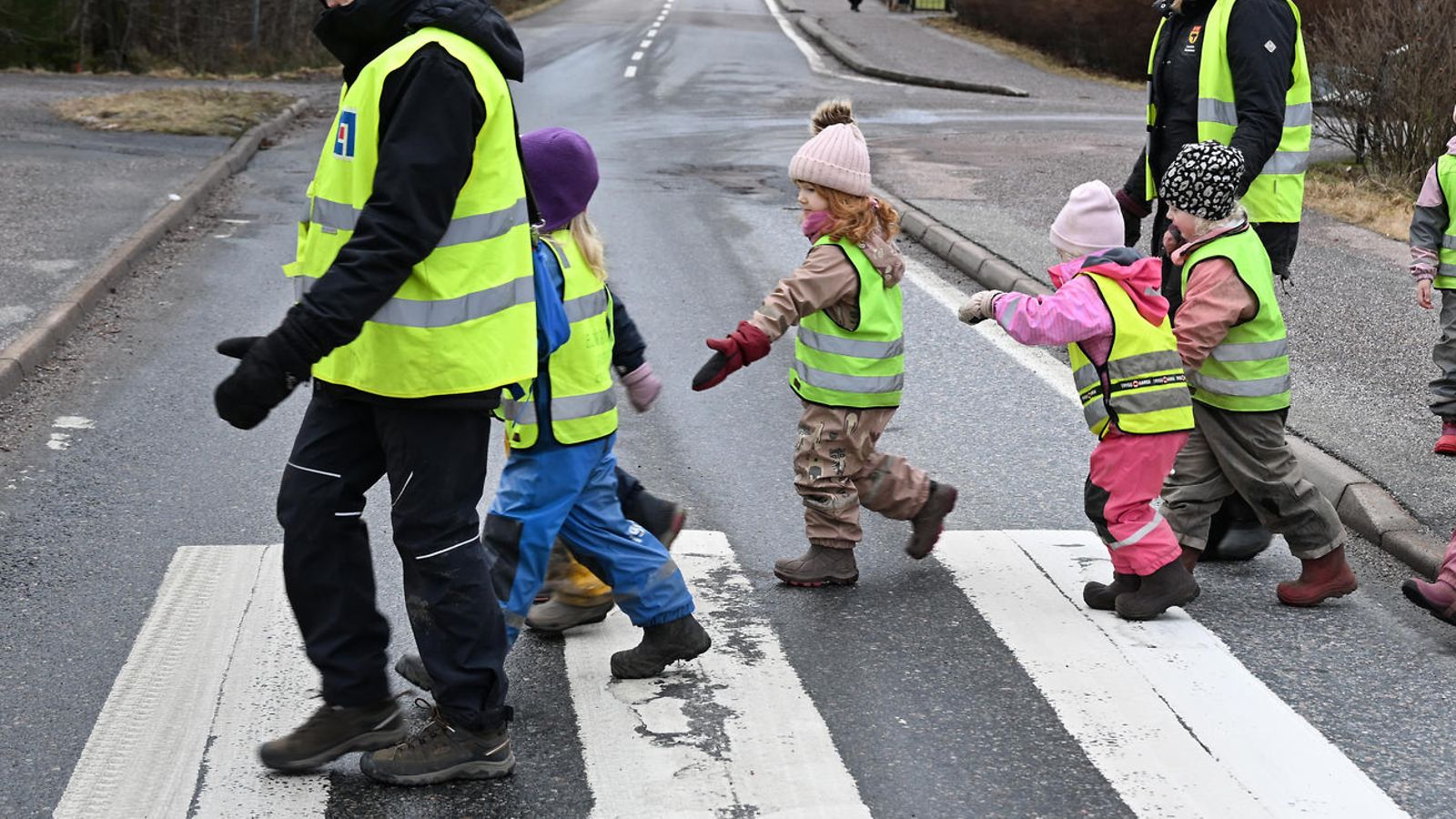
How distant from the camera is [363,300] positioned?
3.34m

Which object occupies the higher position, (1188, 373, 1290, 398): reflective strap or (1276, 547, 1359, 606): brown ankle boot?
(1188, 373, 1290, 398): reflective strap

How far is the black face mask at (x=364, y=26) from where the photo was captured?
3.41m

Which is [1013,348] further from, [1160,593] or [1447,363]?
[1160,593]

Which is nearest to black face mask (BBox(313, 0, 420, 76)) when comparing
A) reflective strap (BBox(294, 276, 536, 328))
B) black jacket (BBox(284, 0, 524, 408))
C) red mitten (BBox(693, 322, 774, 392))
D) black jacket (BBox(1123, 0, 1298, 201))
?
black jacket (BBox(284, 0, 524, 408))

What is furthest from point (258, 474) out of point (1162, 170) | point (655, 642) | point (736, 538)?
point (1162, 170)

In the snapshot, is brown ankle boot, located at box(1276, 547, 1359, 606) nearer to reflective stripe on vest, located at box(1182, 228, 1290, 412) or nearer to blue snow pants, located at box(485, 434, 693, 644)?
reflective stripe on vest, located at box(1182, 228, 1290, 412)

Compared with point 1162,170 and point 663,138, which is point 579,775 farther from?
point 663,138

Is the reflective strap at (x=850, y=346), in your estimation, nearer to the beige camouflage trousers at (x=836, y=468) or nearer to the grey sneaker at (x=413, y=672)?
the beige camouflage trousers at (x=836, y=468)

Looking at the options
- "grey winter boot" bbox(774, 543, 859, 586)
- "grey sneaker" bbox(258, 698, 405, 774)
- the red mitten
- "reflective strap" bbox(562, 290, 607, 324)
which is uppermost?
"reflective strap" bbox(562, 290, 607, 324)

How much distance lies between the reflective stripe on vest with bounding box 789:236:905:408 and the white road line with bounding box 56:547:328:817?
5.85 feet

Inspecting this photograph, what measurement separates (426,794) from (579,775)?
1.19 feet

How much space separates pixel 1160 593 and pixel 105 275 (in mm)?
6681

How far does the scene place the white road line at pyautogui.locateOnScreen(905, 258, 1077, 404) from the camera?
7.77m

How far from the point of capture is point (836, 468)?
5156mm
